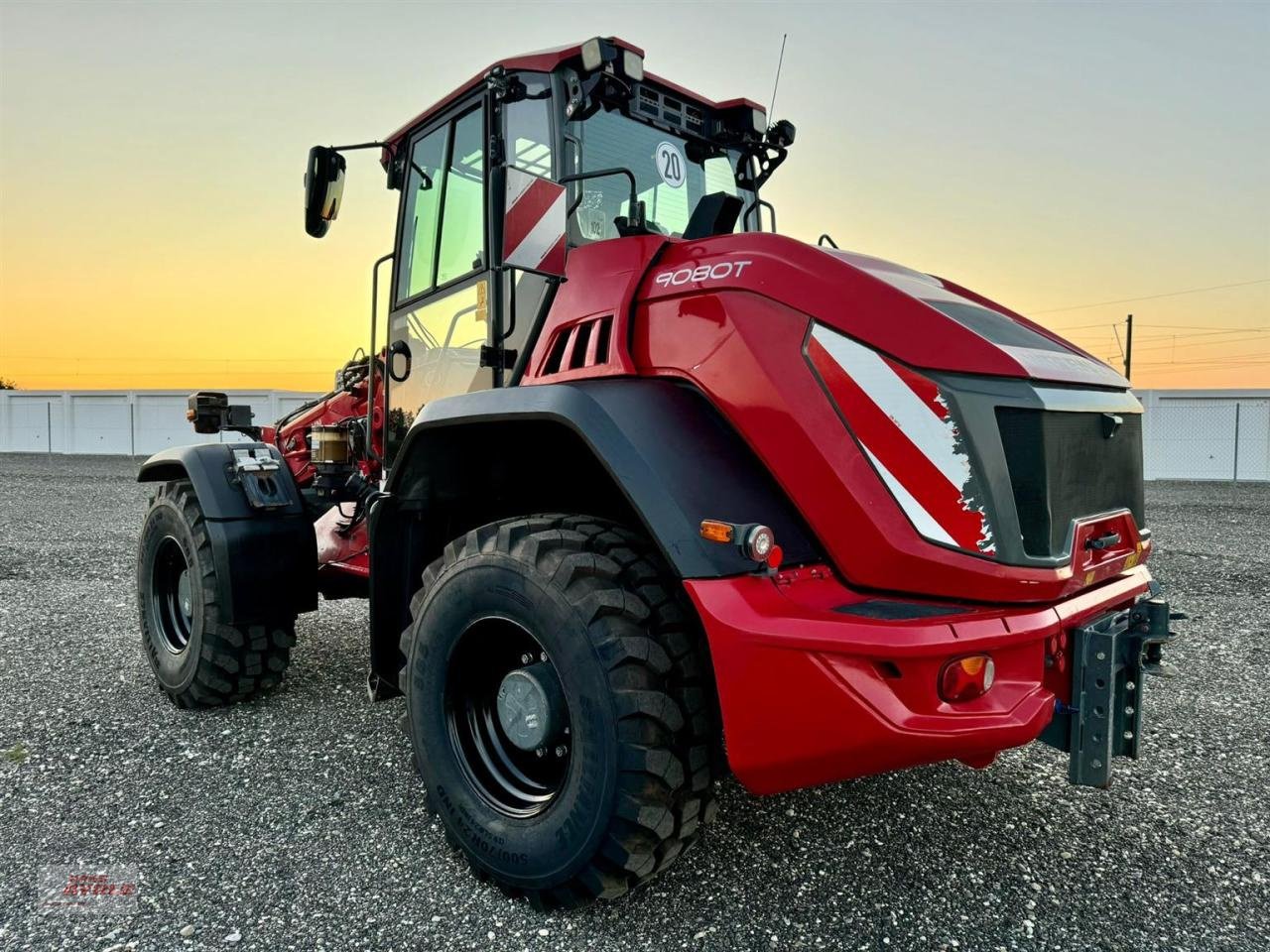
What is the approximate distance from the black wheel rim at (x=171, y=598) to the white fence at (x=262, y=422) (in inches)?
737

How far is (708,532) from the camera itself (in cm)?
230

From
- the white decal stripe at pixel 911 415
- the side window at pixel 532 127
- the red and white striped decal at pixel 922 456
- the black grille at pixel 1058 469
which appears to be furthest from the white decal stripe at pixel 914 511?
the side window at pixel 532 127

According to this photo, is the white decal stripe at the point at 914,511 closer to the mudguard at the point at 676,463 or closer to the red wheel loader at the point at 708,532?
the red wheel loader at the point at 708,532

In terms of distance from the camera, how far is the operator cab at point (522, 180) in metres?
3.19

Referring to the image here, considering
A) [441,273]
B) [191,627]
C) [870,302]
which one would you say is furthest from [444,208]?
[191,627]

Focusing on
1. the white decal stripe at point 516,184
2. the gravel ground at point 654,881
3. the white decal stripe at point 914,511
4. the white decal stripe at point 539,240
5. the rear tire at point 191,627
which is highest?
Result: the white decal stripe at point 516,184

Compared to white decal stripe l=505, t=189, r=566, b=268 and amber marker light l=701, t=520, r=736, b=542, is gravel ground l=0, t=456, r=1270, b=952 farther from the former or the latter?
white decal stripe l=505, t=189, r=566, b=268

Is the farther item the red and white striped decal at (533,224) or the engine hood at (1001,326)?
the red and white striped decal at (533,224)

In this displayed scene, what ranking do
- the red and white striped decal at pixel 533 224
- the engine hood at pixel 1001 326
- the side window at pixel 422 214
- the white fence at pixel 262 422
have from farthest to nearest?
the white fence at pixel 262 422, the side window at pixel 422 214, the red and white striped decal at pixel 533 224, the engine hood at pixel 1001 326

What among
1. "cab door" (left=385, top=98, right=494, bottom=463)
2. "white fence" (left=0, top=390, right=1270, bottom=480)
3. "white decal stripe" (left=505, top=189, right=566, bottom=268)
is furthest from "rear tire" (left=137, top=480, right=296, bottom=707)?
"white fence" (left=0, top=390, right=1270, bottom=480)

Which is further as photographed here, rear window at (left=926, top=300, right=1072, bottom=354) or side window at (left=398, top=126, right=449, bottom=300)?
side window at (left=398, top=126, right=449, bottom=300)

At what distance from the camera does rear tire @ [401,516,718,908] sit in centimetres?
231

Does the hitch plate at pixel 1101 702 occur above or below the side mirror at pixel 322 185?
below

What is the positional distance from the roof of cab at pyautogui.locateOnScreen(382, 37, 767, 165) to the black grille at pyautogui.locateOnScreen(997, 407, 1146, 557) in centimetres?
200
